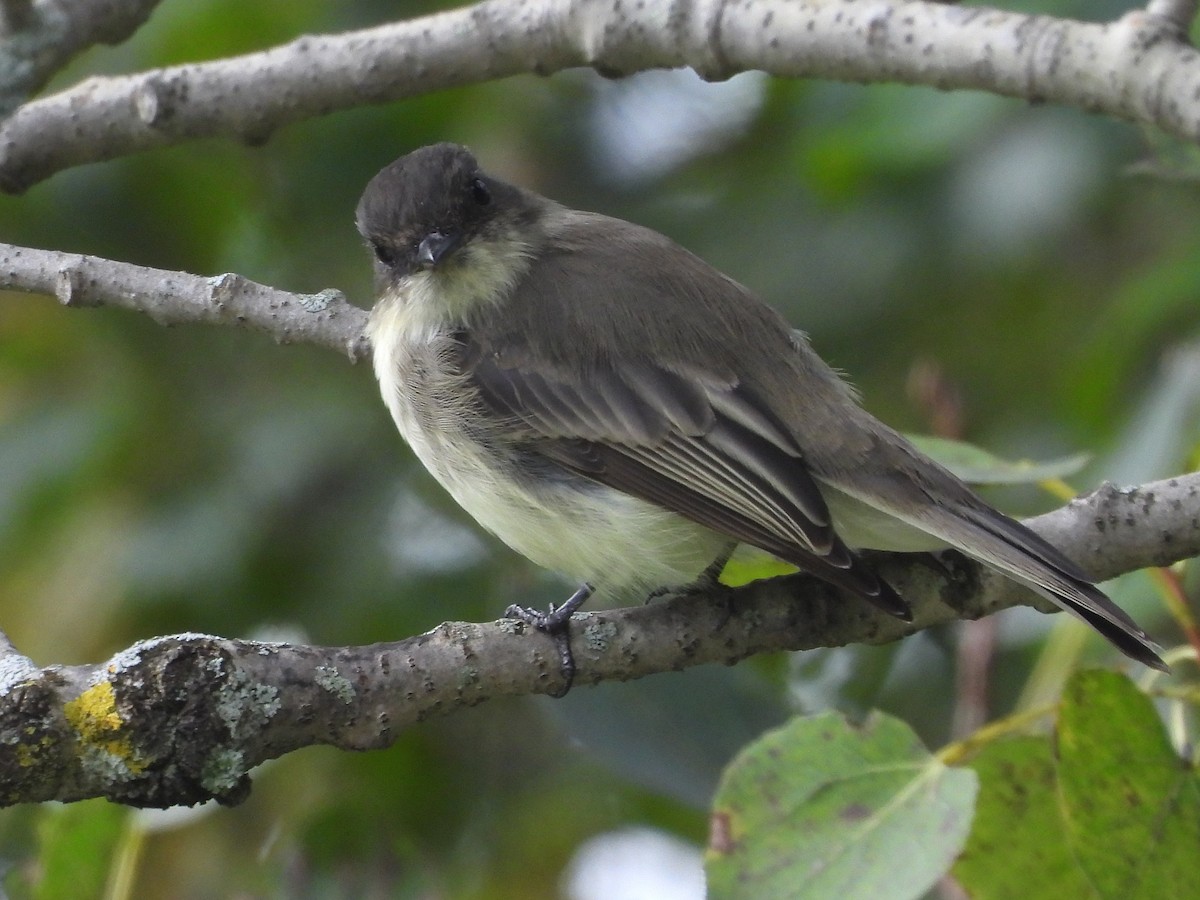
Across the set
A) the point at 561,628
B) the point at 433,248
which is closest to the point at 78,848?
the point at 561,628

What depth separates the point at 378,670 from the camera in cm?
216

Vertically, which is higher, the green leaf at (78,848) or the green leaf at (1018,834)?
the green leaf at (1018,834)

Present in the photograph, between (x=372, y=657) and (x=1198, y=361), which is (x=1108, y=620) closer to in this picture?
(x=1198, y=361)

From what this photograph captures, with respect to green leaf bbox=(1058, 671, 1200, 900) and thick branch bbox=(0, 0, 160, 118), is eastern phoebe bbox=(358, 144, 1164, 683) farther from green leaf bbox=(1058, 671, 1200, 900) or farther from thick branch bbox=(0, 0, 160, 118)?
thick branch bbox=(0, 0, 160, 118)

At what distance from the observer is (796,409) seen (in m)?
2.94

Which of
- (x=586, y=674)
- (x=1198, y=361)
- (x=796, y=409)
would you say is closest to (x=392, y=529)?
(x=796, y=409)

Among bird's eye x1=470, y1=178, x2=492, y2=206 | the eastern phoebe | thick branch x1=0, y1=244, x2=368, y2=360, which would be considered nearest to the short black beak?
the eastern phoebe

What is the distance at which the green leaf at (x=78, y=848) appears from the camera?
242cm

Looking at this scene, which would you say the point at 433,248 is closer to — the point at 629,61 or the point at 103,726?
the point at 629,61

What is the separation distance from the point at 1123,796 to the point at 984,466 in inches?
24.2

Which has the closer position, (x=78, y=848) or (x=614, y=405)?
(x=78, y=848)

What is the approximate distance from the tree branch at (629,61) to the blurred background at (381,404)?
78cm

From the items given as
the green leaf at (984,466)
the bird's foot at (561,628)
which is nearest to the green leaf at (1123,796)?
the green leaf at (984,466)

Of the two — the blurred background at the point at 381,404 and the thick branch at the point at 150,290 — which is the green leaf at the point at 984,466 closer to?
the blurred background at the point at 381,404
